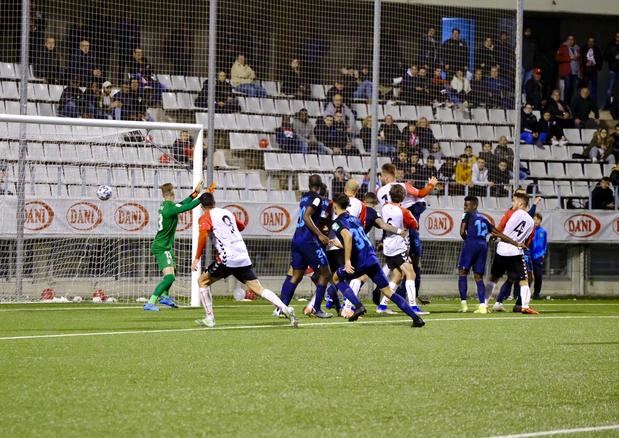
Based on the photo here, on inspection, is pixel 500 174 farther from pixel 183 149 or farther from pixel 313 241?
pixel 313 241

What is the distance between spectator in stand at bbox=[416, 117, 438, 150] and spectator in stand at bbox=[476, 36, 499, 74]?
6.75 feet

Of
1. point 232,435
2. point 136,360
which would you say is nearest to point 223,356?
point 136,360

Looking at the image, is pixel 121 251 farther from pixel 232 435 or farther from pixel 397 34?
pixel 232 435

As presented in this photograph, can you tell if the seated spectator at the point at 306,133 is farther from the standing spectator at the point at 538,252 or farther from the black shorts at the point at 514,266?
the black shorts at the point at 514,266

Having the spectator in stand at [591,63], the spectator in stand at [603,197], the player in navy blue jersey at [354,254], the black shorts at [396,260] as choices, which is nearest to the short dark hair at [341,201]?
the player in navy blue jersey at [354,254]

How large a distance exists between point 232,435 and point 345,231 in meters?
8.05

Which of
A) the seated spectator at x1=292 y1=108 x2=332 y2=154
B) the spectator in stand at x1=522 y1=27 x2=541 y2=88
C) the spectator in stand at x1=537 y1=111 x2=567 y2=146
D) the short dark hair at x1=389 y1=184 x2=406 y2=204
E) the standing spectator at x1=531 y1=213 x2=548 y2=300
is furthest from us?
the spectator in stand at x1=522 y1=27 x2=541 y2=88

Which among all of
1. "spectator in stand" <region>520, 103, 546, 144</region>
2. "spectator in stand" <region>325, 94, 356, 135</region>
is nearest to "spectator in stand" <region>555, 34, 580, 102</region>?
"spectator in stand" <region>520, 103, 546, 144</region>

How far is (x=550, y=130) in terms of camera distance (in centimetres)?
2850

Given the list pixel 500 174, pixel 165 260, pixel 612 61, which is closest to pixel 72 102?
pixel 165 260

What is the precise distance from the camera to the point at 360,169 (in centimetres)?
2320

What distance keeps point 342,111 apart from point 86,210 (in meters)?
6.41

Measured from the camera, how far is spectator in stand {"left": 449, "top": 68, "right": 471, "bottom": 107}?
25562 millimetres

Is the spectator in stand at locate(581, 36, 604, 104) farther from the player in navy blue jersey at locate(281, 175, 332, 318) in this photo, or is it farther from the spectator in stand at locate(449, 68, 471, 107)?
the player in navy blue jersey at locate(281, 175, 332, 318)
